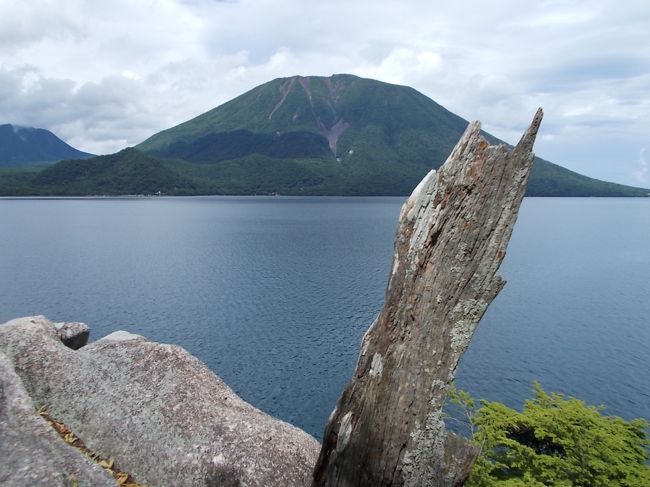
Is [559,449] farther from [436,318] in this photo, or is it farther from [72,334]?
[72,334]

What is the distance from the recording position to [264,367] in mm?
51750

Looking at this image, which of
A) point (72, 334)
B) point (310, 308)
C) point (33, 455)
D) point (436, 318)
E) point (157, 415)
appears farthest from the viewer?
point (310, 308)

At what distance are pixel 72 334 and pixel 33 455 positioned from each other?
13.5 m

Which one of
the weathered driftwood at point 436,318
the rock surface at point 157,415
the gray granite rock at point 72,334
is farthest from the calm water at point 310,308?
the weathered driftwood at point 436,318

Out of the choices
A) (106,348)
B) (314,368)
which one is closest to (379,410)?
(106,348)

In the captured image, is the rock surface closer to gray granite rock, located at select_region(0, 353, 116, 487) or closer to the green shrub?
gray granite rock, located at select_region(0, 353, 116, 487)

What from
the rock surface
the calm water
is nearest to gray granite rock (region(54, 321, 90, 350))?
the rock surface

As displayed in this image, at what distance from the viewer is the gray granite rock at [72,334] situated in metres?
24.7

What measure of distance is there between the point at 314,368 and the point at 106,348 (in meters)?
34.2

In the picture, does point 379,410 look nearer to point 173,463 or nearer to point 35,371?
point 173,463

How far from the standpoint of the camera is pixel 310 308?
237 ft

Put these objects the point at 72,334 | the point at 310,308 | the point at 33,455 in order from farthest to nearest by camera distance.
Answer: the point at 310,308, the point at 72,334, the point at 33,455

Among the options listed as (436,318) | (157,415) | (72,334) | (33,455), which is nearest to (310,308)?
(72,334)

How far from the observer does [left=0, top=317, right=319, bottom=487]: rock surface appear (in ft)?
51.4
